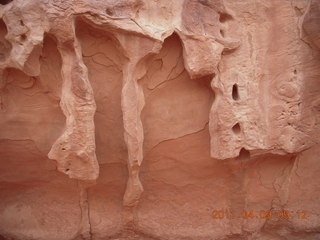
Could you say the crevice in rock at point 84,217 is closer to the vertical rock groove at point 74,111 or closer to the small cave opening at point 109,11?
the vertical rock groove at point 74,111

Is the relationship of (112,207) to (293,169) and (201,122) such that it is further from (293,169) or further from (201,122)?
(293,169)

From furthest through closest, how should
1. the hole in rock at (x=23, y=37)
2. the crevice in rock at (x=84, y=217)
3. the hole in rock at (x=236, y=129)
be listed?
the crevice in rock at (x=84, y=217), the hole in rock at (x=236, y=129), the hole in rock at (x=23, y=37)

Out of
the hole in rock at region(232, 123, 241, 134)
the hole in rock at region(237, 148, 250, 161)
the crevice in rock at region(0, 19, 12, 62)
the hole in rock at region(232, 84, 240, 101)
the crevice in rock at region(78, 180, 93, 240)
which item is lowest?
the crevice in rock at region(78, 180, 93, 240)

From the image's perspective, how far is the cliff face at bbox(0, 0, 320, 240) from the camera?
1983 mm

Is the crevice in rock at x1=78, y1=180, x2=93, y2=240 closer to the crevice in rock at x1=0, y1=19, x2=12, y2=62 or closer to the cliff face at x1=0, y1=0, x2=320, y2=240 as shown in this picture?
the cliff face at x1=0, y1=0, x2=320, y2=240

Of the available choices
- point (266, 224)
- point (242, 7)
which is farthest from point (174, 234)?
point (242, 7)

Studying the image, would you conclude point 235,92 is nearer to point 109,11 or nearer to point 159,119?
point 159,119

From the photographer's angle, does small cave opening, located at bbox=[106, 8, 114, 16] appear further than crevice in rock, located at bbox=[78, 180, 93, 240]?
No
